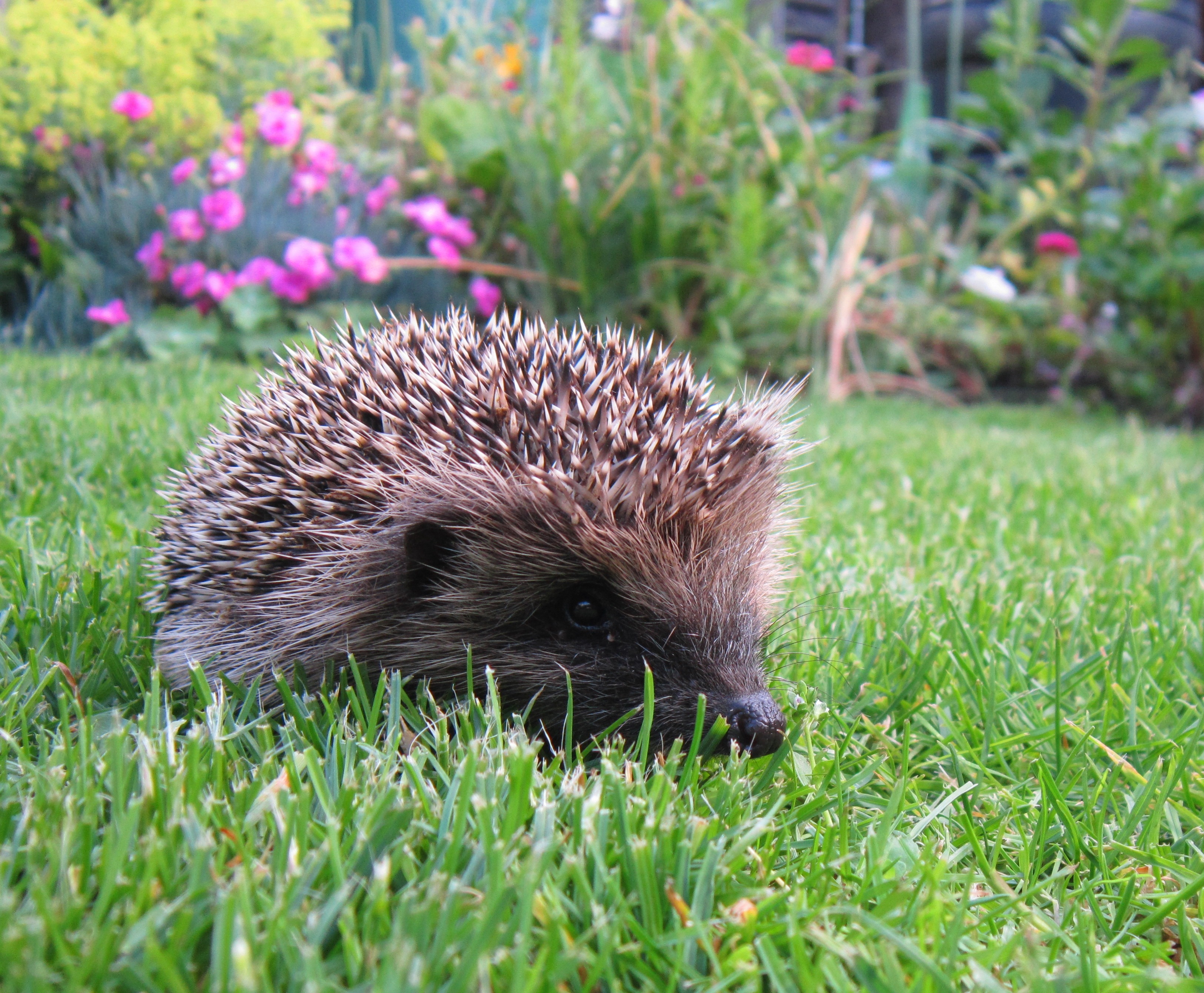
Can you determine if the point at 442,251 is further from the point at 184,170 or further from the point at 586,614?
the point at 586,614

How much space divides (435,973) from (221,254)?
6290mm

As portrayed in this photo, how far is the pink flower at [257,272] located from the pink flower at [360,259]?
40 centimetres

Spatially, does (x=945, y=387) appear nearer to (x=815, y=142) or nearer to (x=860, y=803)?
(x=815, y=142)

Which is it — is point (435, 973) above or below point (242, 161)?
below

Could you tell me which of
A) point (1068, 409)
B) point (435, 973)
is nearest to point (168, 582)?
point (435, 973)

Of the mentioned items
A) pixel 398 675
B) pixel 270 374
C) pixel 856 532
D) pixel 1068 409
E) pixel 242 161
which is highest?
pixel 242 161

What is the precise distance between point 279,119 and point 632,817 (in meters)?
6.82

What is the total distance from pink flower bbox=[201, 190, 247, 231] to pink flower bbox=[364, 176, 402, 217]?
4.19 feet

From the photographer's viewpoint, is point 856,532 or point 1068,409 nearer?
point 856,532

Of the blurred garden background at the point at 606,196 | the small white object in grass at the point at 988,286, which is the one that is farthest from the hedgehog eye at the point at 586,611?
the small white object in grass at the point at 988,286

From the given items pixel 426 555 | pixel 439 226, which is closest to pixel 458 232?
pixel 439 226

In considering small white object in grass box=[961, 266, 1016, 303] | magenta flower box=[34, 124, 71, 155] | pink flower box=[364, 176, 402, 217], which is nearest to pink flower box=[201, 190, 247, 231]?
pink flower box=[364, 176, 402, 217]

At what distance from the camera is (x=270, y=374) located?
9.33 feet

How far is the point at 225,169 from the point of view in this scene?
21.4 feet
